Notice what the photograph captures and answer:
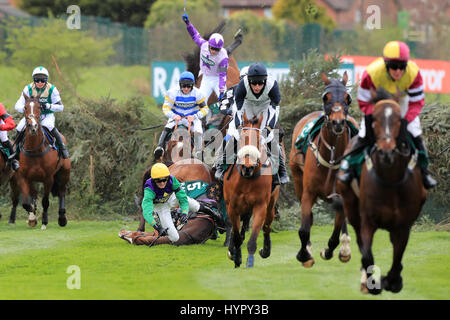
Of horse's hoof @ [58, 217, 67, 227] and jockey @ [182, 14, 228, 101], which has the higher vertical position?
jockey @ [182, 14, 228, 101]

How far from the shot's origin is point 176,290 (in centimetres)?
944

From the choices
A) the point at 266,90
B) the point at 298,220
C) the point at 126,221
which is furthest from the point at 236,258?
the point at 126,221

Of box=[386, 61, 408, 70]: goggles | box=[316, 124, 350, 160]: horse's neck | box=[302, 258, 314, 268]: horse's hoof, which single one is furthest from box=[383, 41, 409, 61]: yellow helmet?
→ box=[302, 258, 314, 268]: horse's hoof

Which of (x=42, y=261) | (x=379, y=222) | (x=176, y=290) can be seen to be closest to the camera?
(x=379, y=222)

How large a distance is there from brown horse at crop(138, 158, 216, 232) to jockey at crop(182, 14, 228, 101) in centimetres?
124

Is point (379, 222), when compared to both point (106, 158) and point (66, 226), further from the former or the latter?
point (106, 158)

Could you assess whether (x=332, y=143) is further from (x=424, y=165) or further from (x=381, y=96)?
(x=381, y=96)

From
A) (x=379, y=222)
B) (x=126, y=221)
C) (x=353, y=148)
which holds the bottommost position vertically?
(x=126, y=221)

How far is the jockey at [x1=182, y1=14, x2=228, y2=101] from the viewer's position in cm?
1515

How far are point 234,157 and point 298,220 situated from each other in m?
5.52

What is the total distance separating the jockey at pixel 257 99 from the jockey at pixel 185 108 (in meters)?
3.61

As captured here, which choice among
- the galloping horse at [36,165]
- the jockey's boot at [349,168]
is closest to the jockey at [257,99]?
the jockey's boot at [349,168]

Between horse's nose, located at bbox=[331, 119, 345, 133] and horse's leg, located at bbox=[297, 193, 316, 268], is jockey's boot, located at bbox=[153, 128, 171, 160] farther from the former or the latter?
horse's nose, located at bbox=[331, 119, 345, 133]

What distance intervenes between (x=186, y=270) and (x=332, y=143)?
2.37 m
